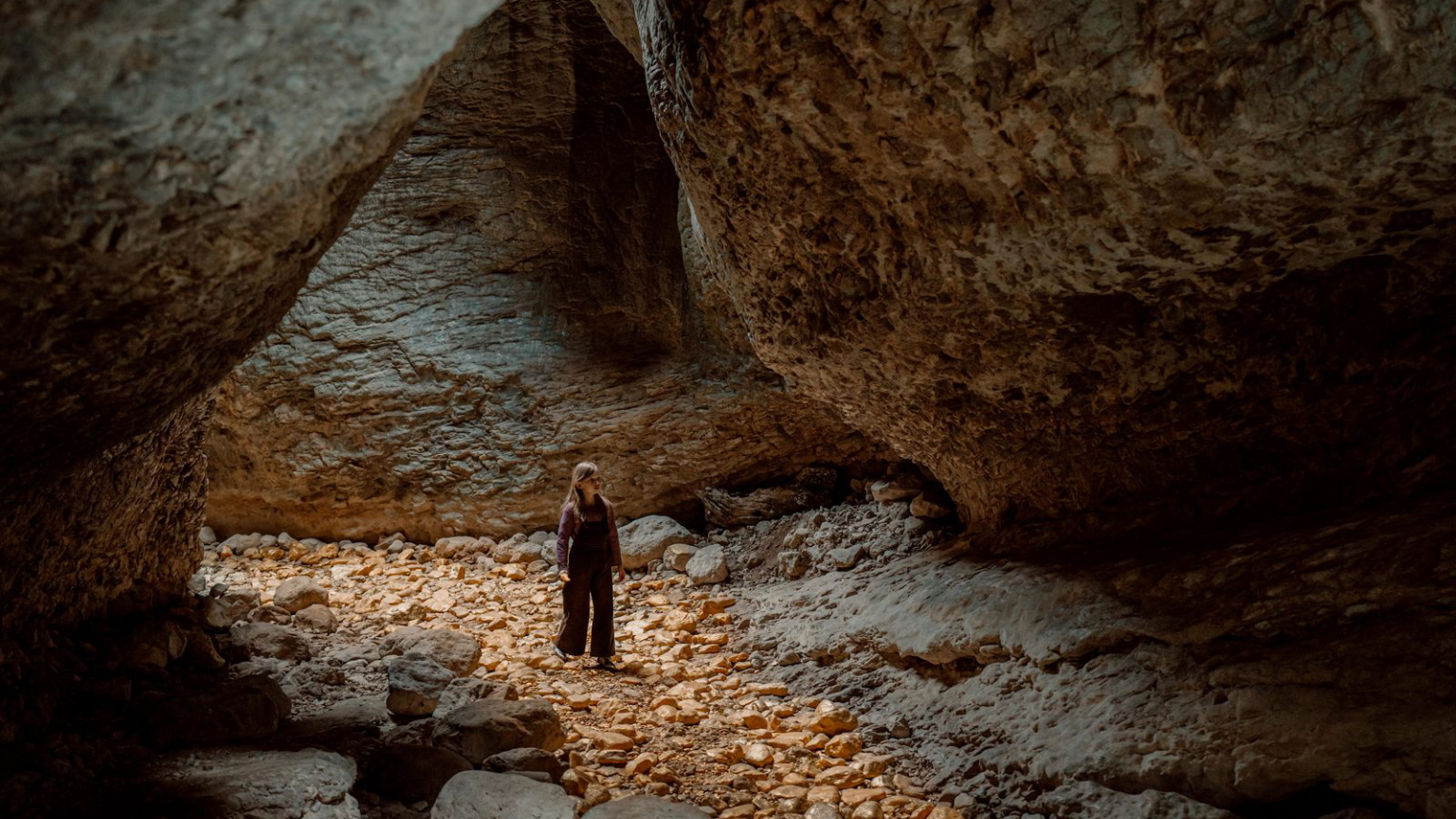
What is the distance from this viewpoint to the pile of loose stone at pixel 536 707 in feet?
10.6

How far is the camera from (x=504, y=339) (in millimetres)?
7836

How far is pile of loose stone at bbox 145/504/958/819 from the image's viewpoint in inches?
127

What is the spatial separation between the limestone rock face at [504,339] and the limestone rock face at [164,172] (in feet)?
17.3

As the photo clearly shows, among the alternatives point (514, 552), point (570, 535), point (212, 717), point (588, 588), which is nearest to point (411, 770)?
point (212, 717)

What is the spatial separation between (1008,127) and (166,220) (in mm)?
2336

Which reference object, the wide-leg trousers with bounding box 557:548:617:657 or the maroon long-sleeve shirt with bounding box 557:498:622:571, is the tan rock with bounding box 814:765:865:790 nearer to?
the wide-leg trousers with bounding box 557:548:617:657

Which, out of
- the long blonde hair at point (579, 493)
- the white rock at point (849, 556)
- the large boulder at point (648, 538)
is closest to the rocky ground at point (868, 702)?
the white rock at point (849, 556)

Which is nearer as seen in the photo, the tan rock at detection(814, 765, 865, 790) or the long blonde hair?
the tan rock at detection(814, 765, 865, 790)

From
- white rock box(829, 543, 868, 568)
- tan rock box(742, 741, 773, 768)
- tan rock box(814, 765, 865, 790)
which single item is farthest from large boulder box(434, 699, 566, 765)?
white rock box(829, 543, 868, 568)

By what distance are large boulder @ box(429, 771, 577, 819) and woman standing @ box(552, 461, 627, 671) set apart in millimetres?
2081

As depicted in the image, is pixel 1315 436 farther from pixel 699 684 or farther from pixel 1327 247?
pixel 699 684

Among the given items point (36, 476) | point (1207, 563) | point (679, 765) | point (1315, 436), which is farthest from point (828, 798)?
point (36, 476)

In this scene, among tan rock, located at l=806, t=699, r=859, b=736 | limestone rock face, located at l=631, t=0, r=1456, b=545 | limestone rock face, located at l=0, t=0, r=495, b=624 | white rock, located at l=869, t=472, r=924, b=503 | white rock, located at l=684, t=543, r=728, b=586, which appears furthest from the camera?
white rock, located at l=684, t=543, r=728, b=586

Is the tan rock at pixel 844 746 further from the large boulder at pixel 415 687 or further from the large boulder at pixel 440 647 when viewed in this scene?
the large boulder at pixel 440 647
